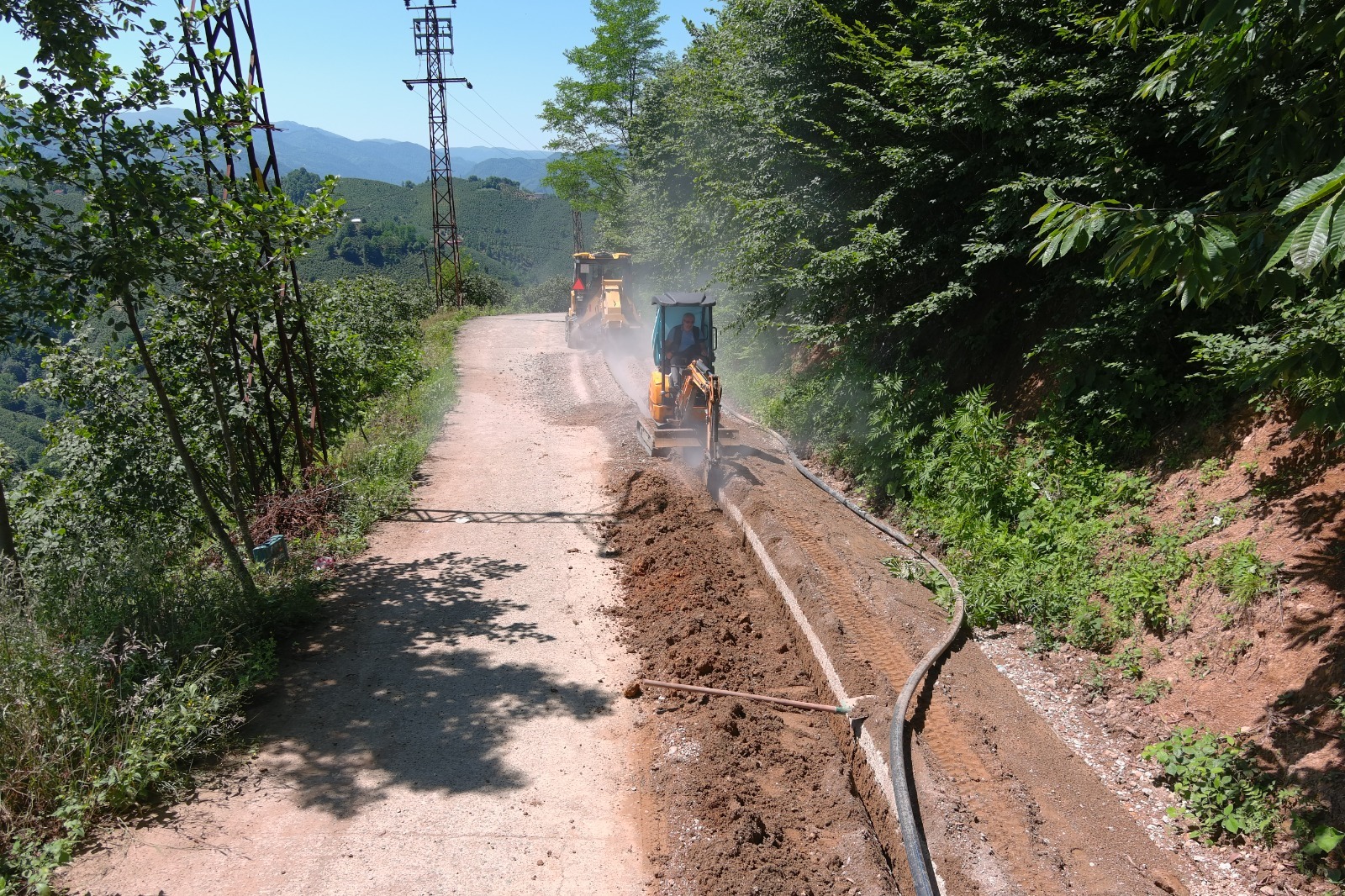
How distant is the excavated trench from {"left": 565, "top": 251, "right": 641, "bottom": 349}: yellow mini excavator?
15.7m

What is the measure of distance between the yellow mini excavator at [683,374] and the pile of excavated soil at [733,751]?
3.24m

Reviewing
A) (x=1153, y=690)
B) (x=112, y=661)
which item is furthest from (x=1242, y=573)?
(x=112, y=661)

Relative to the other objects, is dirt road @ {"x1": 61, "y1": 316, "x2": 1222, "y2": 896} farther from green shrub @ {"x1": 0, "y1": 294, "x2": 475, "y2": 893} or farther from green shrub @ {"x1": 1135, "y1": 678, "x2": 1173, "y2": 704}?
green shrub @ {"x1": 1135, "y1": 678, "x2": 1173, "y2": 704}

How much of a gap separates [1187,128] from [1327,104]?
4.07 metres

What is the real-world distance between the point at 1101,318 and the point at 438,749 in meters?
7.57

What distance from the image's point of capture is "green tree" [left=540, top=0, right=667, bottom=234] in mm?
33219

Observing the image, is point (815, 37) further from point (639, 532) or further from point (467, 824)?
point (467, 824)

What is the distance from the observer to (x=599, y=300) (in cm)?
2542

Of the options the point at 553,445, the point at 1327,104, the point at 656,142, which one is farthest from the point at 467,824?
the point at 656,142

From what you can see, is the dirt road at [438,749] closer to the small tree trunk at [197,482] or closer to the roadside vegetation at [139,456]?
the roadside vegetation at [139,456]

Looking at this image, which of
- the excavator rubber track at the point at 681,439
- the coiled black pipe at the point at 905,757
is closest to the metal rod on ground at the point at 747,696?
the coiled black pipe at the point at 905,757

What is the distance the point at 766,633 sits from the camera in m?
7.90

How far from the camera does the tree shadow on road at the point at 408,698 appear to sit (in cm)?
554

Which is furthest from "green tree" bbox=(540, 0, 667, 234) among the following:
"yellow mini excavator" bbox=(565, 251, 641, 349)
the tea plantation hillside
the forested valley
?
the tea plantation hillside
